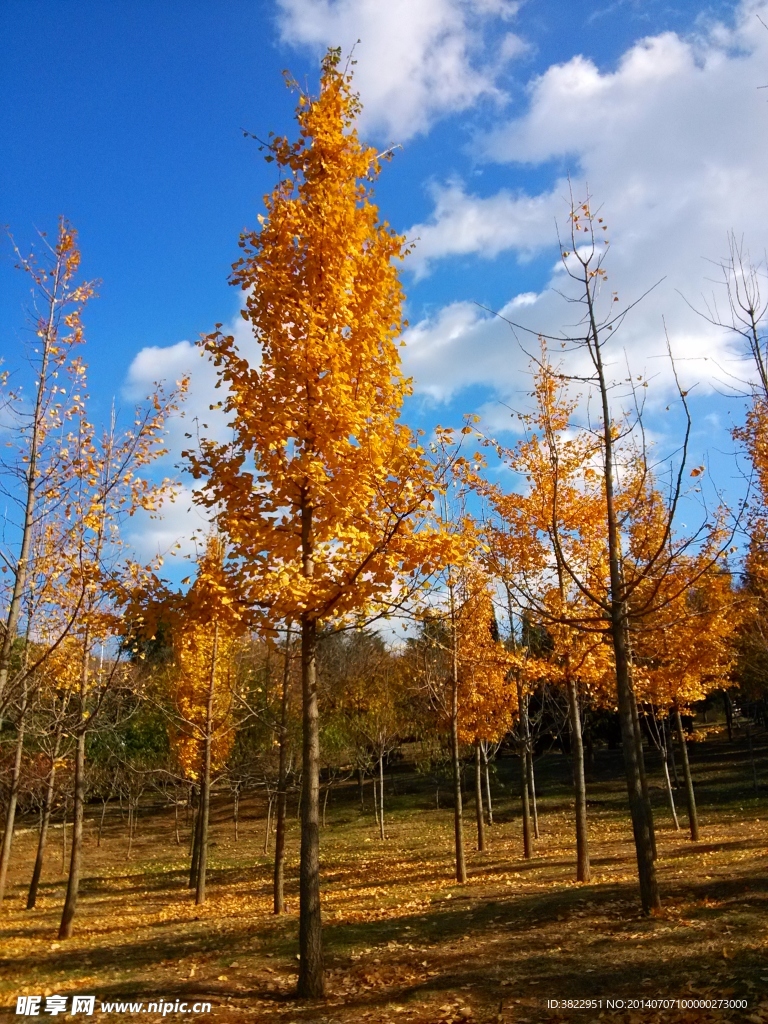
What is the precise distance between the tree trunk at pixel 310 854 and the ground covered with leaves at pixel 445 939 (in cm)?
23

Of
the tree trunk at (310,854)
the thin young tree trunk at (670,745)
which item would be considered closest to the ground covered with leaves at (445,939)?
the tree trunk at (310,854)

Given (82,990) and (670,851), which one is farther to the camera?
(670,851)

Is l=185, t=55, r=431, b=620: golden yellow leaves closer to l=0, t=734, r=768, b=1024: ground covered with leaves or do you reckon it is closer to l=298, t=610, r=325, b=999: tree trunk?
l=298, t=610, r=325, b=999: tree trunk

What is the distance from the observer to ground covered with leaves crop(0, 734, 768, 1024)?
5.30 metres

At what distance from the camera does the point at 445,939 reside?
25.4ft

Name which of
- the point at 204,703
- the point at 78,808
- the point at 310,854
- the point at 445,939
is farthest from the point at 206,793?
the point at 310,854

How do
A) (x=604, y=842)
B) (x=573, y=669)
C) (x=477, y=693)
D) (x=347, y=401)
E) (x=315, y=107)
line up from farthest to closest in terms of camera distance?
(x=604, y=842) < (x=477, y=693) < (x=573, y=669) < (x=315, y=107) < (x=347, y=401)

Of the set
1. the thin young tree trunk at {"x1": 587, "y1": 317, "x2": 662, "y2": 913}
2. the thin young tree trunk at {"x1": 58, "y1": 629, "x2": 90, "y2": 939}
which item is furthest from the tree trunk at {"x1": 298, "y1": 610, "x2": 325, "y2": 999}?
the thin young tree trunk at {"x1": 58, "y1": 629, "x2": 90, "y2": 939}

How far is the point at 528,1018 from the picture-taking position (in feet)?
16.1

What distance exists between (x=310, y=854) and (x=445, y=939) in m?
3.00

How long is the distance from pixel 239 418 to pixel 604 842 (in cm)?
1749

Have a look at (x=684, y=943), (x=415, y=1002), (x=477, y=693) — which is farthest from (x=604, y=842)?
(x=415, y=1002)

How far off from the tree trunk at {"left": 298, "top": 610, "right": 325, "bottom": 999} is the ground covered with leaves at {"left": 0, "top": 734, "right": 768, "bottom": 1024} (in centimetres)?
23

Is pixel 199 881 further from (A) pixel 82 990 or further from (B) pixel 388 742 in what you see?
(B) pixel 388 742
